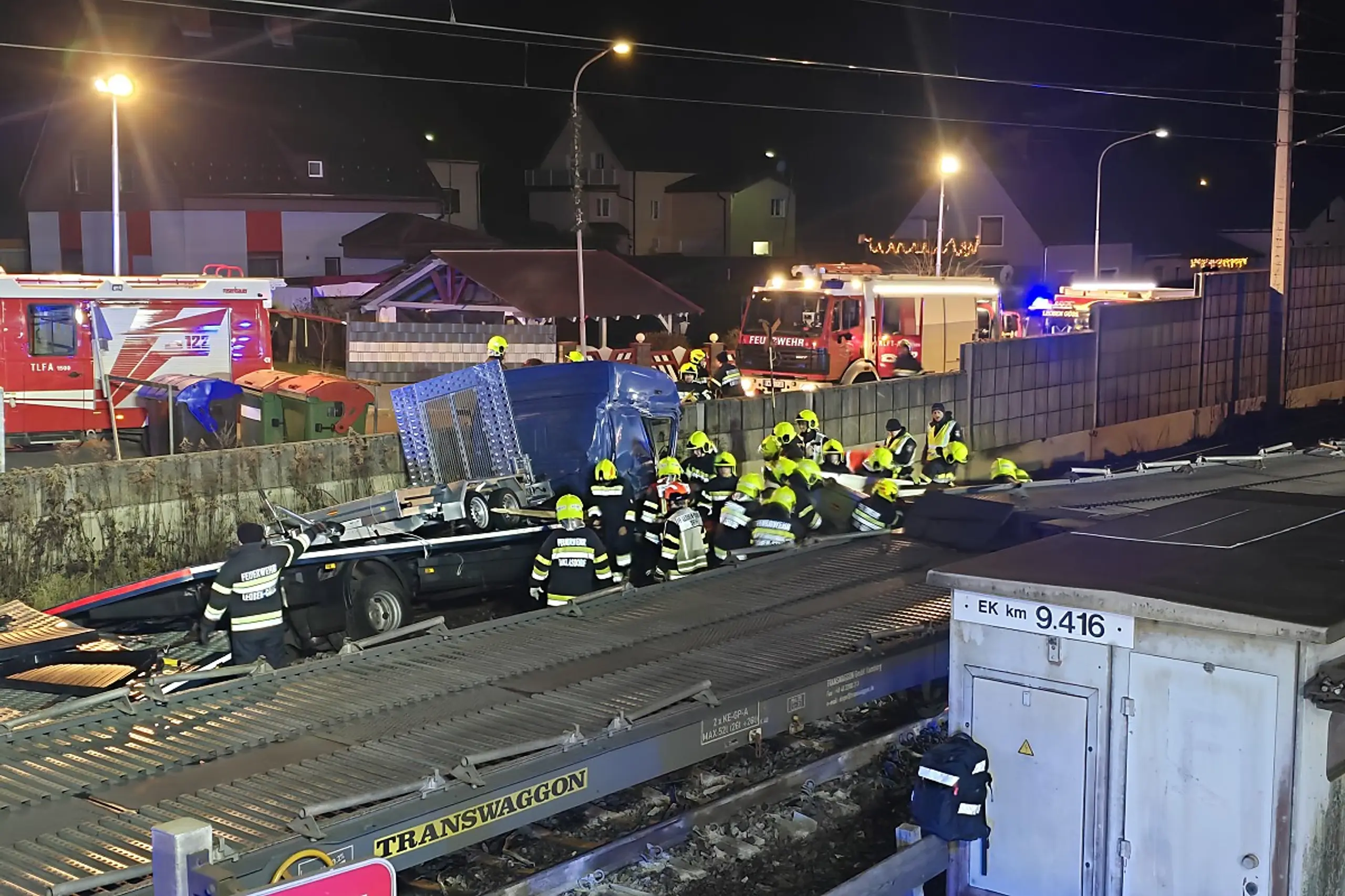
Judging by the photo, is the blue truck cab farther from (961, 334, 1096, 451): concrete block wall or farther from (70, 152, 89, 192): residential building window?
(70, 152, 89, 192): residential building window

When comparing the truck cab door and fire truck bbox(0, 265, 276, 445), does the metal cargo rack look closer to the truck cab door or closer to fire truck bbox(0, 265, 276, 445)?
fire truck bbox(0, 265, 276, 445)

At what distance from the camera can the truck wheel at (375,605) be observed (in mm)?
11305

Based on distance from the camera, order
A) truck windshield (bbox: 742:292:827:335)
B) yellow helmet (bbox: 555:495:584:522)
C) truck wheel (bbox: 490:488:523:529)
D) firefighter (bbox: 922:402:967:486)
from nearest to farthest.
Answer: yellow helmet (bbox: 555:495:584:522)
truck wheel (bbox: 490:488:523:529)
firefighter (bbox: 922:402:967:486)
truck windshield (bbox: 742:292:827:335)

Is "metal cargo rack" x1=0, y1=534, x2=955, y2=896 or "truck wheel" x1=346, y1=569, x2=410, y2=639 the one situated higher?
"metal cargo rack" x1=0, y1=534, x2=955, y2=896

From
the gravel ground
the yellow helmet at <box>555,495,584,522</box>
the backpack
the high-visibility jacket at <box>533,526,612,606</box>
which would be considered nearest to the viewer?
the backpack

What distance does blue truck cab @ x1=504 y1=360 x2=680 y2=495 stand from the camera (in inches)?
576

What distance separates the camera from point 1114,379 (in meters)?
23.5

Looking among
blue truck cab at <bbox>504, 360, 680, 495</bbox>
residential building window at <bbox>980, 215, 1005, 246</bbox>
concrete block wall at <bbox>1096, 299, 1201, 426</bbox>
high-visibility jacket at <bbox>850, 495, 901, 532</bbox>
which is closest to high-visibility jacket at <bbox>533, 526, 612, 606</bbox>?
high-visibility jacket at <bbox>850, 495, 901, 532</bbox>

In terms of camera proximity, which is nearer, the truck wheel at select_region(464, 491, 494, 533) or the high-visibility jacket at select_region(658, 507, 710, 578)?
the high-visibility jacket at select_region(658, 507, 710, 578)

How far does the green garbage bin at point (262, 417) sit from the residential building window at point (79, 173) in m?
27.1

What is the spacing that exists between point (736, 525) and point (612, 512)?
1320mm

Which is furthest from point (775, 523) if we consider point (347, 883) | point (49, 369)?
point (49, 369)

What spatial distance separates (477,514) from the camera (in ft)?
41.0

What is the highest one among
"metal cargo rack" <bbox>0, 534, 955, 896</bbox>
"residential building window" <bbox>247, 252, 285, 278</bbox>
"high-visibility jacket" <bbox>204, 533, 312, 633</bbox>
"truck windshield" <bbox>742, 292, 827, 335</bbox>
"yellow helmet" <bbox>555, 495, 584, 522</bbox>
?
"residential building window" <bbox>247, 252, 285, 278</bbox>
